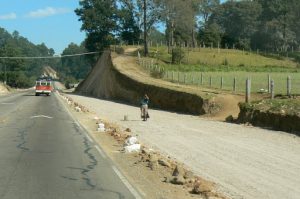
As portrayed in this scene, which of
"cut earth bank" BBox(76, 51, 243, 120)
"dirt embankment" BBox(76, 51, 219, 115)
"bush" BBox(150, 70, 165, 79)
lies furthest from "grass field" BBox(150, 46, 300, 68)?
"bush" BBox(150, 70, 165, 79)

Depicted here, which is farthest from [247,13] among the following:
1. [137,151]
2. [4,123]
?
[137,151]

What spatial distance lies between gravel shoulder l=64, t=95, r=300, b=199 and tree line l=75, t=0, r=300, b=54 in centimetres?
6575

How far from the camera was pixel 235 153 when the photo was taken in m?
18.2

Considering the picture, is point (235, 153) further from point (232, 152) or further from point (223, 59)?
point (223, 59)

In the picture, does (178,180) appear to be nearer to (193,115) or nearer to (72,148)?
(72,148)

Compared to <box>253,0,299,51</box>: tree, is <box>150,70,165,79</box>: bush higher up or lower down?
lower down

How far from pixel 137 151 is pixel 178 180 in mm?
5765

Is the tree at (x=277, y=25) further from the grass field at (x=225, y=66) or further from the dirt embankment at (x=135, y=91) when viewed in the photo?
the dirt embankment at (x=135, y=91)

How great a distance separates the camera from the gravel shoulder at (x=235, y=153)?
40.5 feet

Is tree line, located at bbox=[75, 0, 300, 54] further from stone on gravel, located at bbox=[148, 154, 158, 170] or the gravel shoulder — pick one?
stone on gravel, located at bbox=[148, 154, 158, 170]

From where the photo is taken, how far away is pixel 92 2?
122m

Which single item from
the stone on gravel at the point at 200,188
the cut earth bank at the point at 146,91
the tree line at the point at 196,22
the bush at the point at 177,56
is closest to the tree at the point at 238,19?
the tree line at the point at 196,22

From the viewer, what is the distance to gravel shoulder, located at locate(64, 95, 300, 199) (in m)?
12.3

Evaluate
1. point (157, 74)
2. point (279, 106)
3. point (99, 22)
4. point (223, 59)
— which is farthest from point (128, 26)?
point (279, 106)
